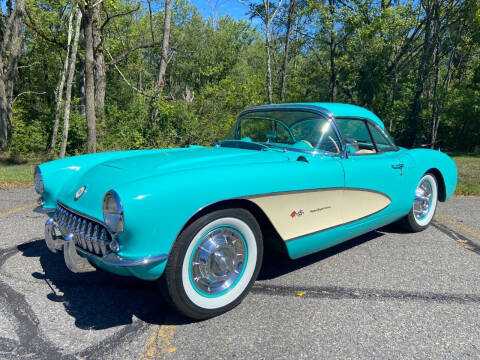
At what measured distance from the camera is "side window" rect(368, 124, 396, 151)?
152 inches

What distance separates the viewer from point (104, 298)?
270cm

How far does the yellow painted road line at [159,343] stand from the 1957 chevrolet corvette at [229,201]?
197 millimetres

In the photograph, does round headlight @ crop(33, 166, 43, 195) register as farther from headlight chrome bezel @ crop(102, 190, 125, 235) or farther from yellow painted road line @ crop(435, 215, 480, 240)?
yellow painted road line @ crop(435, 215, 480, 240)

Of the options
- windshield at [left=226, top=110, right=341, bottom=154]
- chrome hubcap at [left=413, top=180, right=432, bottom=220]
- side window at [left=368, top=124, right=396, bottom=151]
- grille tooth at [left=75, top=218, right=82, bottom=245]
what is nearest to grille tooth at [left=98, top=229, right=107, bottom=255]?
grille tooth at [left=75, top=218, right=82, bottom=245]

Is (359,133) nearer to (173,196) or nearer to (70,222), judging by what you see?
(173,196)

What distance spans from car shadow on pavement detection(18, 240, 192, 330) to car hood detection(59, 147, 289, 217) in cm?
70

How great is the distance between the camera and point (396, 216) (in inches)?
153

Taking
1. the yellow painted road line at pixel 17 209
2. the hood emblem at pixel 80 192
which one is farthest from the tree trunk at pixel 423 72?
the hood emblem at pixel 80 192

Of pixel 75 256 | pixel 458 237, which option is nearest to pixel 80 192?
pixel 75 256

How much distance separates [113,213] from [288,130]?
199 centimetres

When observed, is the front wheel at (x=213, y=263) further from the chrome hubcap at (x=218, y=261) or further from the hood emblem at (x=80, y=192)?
the hood emblem at (x=80, y=192)

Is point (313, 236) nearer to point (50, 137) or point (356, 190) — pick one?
point (356, 190)

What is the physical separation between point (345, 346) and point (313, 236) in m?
0.92

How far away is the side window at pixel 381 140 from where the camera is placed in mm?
3862
